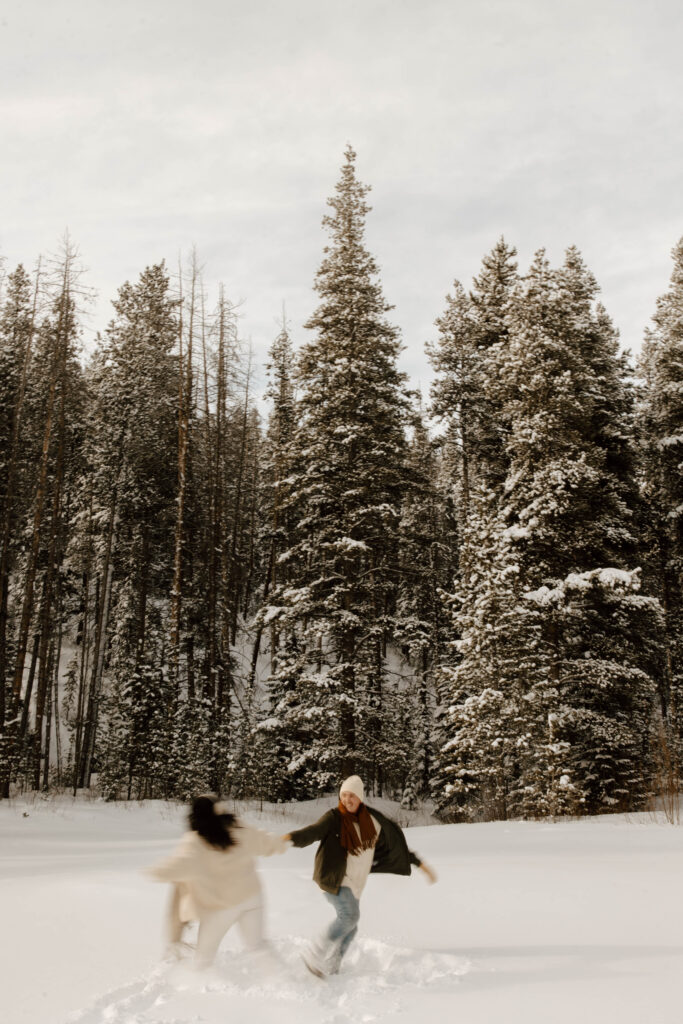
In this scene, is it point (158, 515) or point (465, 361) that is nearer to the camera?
point (465, 361)

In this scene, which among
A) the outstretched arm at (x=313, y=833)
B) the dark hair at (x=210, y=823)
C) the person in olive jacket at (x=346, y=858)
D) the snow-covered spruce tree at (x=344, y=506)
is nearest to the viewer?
the dark hair at (x=210, y=823)

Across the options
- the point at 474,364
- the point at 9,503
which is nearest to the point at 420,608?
the point at 474,364

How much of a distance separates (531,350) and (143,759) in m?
15.9

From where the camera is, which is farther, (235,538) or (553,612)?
(235,538)

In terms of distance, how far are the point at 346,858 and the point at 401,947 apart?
88 centimetres

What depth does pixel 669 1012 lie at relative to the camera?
4.02 metres

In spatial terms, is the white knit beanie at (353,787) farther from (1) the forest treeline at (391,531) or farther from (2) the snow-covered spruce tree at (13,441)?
(2) the snow-covered spruce tree at (13,441)

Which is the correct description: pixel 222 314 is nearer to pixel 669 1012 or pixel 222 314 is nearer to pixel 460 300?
pixel 460 300

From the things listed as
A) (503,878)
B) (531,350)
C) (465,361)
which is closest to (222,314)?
(465,361)

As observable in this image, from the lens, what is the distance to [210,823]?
5008 millimetres

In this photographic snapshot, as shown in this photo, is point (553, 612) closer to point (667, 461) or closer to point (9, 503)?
point (667, 461)

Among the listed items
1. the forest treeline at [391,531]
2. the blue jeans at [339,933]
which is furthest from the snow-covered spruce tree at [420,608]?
the blue jeans at [339,933]

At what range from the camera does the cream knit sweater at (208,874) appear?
4.86 meters

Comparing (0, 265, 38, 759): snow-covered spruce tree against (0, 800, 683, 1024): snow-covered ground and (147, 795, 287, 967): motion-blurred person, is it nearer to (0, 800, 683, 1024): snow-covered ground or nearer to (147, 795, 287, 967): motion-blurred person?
(0, 800, 683, 1024): snow-covered ground
